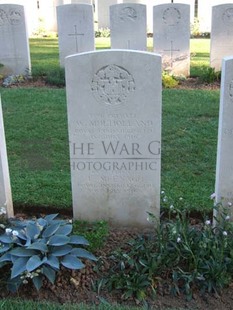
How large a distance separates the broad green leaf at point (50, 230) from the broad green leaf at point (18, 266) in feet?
0.92

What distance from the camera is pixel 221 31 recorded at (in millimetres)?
10258

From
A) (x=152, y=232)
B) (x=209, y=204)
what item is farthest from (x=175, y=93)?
(x=152, y=232)

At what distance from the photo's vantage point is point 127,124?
→ 3.98m

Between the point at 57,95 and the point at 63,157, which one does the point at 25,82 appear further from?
the point at 63,157

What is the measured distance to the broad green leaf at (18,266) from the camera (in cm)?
Result: 322

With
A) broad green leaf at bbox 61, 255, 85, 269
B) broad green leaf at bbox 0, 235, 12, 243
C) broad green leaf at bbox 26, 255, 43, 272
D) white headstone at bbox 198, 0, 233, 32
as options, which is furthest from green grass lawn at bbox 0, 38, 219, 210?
white headstone at bbox 198, 0, 233, 32

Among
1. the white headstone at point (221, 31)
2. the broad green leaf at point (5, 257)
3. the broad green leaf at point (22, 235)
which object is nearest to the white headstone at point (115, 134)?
the broad green leaf at point (22, 235)

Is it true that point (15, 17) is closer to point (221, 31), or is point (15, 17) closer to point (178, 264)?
point (221, 31)

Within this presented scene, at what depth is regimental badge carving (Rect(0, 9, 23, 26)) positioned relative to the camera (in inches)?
387

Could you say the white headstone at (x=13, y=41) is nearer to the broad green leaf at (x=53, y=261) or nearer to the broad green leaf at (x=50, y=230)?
the broad green leaf at (x=50, y=230)

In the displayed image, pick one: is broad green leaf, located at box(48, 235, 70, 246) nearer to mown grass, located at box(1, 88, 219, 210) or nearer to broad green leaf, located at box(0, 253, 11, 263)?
broad green leaf, located at box(0, 253, 11, 263)

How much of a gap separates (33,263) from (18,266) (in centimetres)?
12

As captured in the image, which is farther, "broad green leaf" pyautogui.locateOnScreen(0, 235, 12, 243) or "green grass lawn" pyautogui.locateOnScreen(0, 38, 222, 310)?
"green grass lawn" pyautogui.locateOnScreen(0, 38, 222, 310)

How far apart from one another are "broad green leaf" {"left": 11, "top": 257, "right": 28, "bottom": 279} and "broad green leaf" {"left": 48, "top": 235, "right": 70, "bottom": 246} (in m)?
0.23
